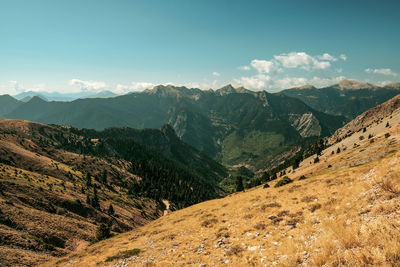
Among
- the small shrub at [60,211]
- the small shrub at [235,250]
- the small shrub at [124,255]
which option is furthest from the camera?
the small shrub at [60,211]

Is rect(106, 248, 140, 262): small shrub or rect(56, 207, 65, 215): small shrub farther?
rect(56, 207, 65, 215): small shrub

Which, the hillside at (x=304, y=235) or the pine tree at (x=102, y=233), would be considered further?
the pine tree at (x=102, y=233)

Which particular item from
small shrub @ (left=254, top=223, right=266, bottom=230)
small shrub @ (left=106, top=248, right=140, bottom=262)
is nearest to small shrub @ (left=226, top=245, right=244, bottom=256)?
small shrub @ (left=254, top=223, right=266, bottom=230)

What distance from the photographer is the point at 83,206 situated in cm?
6431

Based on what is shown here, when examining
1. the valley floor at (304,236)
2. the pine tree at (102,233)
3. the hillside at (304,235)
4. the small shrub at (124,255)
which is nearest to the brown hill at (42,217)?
the pine tree at (102,233)

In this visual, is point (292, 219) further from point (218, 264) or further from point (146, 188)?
point (146, 188)

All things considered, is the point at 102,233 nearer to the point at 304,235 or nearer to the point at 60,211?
the point at 60,211

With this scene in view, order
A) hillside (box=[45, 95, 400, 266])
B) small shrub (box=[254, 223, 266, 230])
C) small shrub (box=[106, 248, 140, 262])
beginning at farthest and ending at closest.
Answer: small shrub (box=[106, 248, 140, 262]) < small shrub (box=[254, 223, 266, 230]) < hillside (box=[45, 95, 400, 266])

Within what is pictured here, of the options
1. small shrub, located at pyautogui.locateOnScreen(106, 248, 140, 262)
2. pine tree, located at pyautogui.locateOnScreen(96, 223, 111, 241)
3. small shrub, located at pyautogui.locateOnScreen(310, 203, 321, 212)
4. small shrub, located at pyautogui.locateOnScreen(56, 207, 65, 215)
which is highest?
small shrub, located at pyautogui.locateOnScreen(310, 203, 321, 212)

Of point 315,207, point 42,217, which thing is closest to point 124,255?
point 315,207

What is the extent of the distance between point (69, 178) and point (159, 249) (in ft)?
299

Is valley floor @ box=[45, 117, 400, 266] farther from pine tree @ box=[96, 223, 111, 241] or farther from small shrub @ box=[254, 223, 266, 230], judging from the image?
pine tree @ box=[96, 223, 111, 241]

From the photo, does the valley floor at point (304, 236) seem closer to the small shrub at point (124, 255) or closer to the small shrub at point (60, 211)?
the small shrub at point (124, 255)

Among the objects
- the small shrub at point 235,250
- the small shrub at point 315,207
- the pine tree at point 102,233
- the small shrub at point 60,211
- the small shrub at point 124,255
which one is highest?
the small shrub at point 315,207
